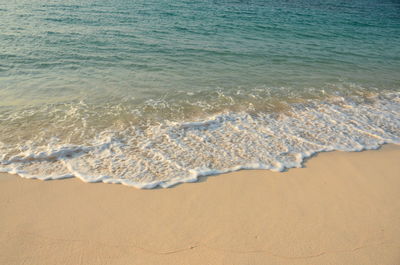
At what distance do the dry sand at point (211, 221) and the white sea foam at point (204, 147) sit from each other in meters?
0.30

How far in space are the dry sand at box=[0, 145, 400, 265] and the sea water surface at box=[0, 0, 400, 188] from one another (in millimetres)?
421

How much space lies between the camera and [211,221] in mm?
3877

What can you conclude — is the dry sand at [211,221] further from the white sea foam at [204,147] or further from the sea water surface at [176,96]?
the sea water surface at [176,96]

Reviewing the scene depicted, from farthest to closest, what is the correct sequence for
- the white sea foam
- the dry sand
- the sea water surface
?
the sea water surface → the white sea foam → the dry sand

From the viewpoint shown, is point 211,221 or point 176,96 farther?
point 176,96

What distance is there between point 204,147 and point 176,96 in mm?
2770

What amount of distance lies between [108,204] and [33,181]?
143 cm

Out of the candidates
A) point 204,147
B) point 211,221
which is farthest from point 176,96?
point 211,221

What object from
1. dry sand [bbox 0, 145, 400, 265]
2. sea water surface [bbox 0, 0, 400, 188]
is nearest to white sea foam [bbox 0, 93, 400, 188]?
sea water surface [bbox 0, 0, 400, 188]

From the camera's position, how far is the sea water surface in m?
5.26

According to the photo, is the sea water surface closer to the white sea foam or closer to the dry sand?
the white sea foam

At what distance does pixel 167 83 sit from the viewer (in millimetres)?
8844

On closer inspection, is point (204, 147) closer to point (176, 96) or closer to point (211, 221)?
point (211, 221)

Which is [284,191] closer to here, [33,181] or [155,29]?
[33,181]
